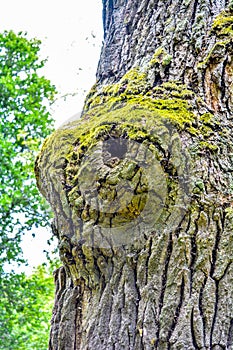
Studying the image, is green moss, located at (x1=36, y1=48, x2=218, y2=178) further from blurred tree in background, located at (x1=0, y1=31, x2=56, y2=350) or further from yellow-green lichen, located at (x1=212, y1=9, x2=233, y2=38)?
blurred tree in background, located at (x1=0, y1=31, x2=56, y2=350)

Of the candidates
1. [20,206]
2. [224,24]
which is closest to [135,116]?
[224,24]

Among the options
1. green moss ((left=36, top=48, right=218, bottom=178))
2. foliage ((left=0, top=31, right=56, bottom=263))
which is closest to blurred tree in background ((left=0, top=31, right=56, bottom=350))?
foliage ((left=0, top=31, right=56, bottom=263))

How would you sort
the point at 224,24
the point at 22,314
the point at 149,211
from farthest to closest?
the point at 22,314 → the point at 224,24 → the point at 149,211

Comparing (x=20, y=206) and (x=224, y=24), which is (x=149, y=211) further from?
(x=20, y=206)

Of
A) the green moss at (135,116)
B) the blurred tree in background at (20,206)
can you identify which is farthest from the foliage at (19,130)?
the green moss at (135,116)

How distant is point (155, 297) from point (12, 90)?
540 cm

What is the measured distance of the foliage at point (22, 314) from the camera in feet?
18.5

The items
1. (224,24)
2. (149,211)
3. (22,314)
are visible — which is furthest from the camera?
(22,314)

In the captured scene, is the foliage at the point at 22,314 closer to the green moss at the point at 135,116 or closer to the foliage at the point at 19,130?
the foliage at the point at 19,130

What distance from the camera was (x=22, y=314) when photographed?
19.1 ft

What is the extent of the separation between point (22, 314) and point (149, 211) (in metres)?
5.08

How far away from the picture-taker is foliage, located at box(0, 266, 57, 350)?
565cm

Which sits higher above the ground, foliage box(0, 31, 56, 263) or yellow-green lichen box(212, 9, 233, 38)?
foliage box(0, 31, 56, 263)

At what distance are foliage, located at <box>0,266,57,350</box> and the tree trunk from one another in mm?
4550
